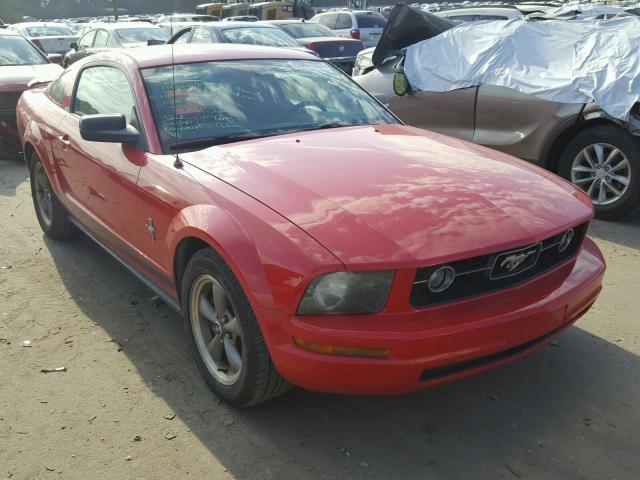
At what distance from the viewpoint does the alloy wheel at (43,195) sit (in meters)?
5.04

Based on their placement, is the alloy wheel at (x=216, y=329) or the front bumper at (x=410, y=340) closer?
the front bumper at (x=410, y=340)

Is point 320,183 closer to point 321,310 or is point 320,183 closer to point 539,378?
point 321,310

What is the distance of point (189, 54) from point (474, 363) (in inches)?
101

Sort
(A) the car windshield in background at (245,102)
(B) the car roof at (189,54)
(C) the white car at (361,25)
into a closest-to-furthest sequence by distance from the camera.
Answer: (A) the car windshield in background at (245,102) → (B) the car roof at (189,54) → (C) the white car at (361,25)

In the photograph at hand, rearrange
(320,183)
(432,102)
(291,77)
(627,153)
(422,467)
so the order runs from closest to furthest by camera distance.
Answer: (422,467) < (320,183) < (291,77) < (627,153) < (432,102)

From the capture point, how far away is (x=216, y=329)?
2.90 meters

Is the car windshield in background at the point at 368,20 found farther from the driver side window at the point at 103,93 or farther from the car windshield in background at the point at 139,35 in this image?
the driver side window at the point at 103,93

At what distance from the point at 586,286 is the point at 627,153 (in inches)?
114

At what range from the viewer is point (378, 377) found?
234 cm

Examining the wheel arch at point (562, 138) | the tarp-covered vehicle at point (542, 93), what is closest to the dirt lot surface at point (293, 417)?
the tarp-covered vehicle at point (542, 93)

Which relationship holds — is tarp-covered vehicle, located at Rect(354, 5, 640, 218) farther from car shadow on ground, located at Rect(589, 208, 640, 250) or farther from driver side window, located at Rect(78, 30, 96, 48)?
driver side window, located at Rect(78, 30, 96, 48)

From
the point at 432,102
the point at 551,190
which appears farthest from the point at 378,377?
the point at 432,102

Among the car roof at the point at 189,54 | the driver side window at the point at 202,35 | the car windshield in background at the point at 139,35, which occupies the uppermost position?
the car roof at the point at 189,54

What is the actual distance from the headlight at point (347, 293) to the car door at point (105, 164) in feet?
4.77
